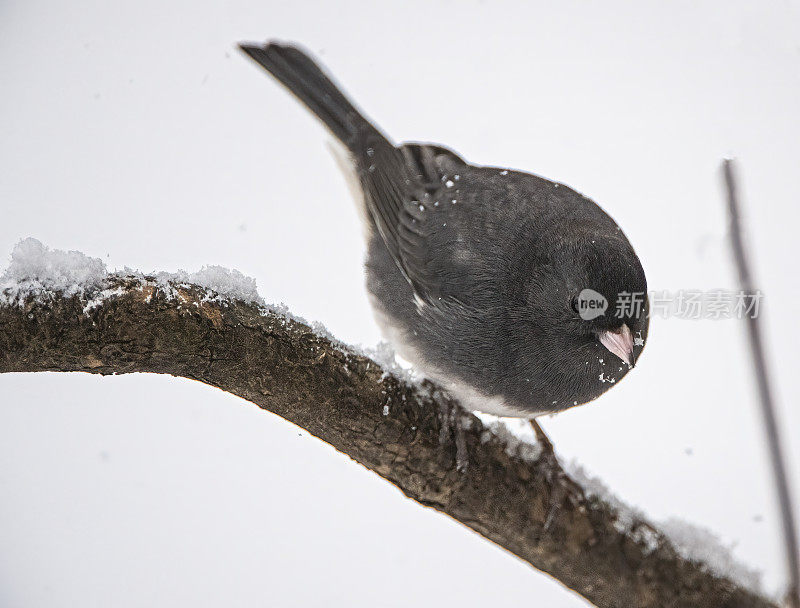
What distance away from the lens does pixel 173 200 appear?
209 cm

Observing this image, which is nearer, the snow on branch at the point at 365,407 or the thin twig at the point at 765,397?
the snow on branch at the point at 365,407

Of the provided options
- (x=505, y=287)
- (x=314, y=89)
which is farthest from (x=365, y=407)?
(x=314, y=89)

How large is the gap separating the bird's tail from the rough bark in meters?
0.88

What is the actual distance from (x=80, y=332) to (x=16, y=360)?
13 cm

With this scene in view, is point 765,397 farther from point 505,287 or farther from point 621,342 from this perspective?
point 505,287

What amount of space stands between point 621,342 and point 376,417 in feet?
2.05

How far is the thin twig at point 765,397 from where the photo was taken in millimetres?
1449

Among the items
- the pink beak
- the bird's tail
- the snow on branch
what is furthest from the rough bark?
the bird's tail

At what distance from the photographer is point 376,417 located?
1516mm

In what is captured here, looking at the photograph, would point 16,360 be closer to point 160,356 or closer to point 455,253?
point 160,356

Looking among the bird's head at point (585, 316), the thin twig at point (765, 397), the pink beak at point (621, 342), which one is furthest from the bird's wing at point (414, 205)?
the thin twig at point (765, 397)

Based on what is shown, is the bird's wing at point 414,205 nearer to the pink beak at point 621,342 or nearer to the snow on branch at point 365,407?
the snow on branch at point 365,407

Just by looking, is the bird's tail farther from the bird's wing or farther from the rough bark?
the rough bark

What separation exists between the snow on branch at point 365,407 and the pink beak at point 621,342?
0.41 meters
